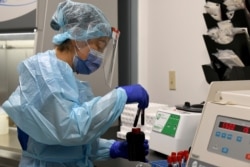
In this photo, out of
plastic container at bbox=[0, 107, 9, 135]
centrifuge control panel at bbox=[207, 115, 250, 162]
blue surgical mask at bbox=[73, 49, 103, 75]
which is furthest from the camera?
plastic container at bbox=[0, 107, 9, 135]

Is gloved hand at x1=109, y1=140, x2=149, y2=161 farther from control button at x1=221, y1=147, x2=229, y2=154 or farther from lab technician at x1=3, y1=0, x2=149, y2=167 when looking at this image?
control button at x1=221, y1=147, x2=229, y2=154

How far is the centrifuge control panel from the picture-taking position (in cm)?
87

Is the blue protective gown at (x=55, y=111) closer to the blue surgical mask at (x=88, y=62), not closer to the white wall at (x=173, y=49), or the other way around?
the blue surgical mask at (x=88, y=62)

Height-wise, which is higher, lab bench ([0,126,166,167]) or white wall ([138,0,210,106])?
white wall ([138,0,210,106])

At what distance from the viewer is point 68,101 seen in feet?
4.46

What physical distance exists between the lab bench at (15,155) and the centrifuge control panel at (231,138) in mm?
643

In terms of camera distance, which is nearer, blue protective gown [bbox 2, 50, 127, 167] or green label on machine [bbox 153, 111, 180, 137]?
blue protective gown [bbox 2, 50, 127, 167]

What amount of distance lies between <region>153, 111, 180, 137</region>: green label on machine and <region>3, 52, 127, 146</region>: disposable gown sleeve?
255 millimetres

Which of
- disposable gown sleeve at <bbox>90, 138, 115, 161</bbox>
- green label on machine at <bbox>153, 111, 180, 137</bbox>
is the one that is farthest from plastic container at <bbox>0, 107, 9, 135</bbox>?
green label on machine at <bbox>153, 111, 180, 137</bbox>

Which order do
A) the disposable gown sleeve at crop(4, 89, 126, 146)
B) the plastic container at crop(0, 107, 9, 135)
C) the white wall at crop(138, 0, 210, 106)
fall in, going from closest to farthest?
1. the disposable gown sleeve at crop(4, 89, 126, 146)
2. the white wall at crop(138, 0, 210, 106)
3. the plastic container at crop(0, 107, 9, 135)

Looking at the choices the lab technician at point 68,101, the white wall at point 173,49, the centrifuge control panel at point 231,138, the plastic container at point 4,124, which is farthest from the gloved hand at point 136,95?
the plastic container at point 4,124

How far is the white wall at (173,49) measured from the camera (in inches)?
86.8

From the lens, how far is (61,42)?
5.18 feet

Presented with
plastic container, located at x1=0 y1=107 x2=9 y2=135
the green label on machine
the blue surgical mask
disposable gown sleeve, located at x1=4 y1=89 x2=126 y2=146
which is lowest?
plastic container, located at x1=0 y1=107 x2=9 y2=135
